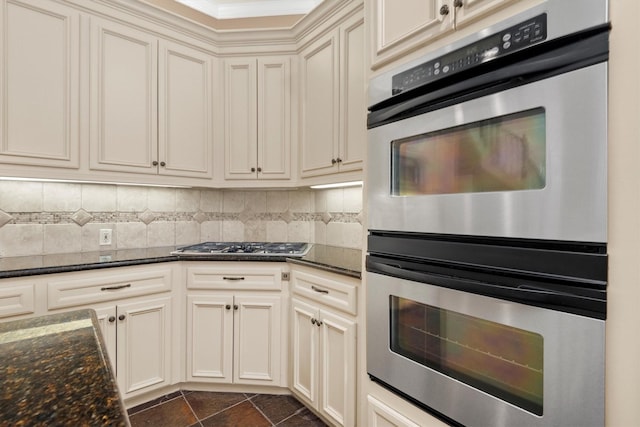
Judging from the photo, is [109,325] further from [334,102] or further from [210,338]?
[334,102]

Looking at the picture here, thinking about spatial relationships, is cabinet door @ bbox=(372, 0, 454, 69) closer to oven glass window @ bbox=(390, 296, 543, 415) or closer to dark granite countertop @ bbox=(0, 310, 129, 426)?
oven glass window @ bbox=(390, 296, 543, 415)

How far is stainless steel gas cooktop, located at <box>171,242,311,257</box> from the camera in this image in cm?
209

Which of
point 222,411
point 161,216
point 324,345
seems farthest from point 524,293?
point 161,216

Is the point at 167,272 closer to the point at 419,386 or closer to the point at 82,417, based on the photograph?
the point at 419,386

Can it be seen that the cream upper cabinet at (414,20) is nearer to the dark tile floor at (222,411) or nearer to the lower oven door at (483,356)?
the lower oven door at (483,356)

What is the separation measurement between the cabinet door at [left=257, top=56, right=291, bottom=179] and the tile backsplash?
380 millimetres

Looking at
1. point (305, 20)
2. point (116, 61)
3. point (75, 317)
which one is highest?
point (305, 20)

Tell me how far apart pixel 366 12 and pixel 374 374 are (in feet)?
4.40

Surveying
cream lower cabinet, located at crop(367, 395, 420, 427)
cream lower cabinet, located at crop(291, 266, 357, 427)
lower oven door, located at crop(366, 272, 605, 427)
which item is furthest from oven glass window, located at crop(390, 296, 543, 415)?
cream lower cabinet, located at crop(291, 266, 357, 427)

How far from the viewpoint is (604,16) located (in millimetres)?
676

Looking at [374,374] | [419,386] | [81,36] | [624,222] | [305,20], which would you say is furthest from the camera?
[305,20]

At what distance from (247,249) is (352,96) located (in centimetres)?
122

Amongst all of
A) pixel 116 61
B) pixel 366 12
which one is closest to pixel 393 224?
pixel 366 12

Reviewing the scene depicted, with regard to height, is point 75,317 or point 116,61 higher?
point 116,61
